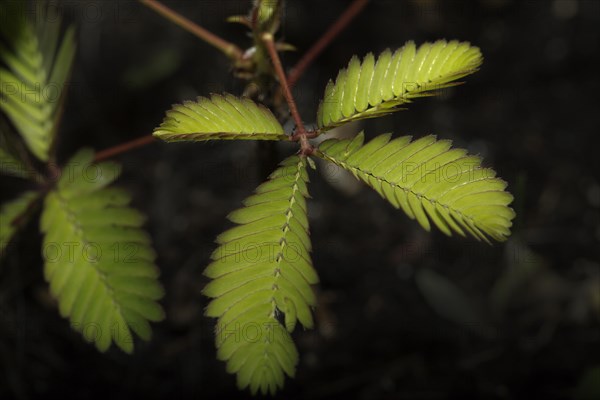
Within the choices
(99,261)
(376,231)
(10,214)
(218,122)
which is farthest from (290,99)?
(376,231)

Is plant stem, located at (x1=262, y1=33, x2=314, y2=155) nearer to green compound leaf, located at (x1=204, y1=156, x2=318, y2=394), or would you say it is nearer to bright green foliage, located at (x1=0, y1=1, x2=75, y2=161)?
green compound leaf, located at (x1=204, y1=156, x2=318, y2=394)

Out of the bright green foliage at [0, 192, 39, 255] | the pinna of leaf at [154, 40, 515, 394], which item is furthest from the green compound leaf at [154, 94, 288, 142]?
the bright green foliage at [0, 192, 39, 255]

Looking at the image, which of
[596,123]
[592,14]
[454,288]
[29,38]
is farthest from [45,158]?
[592,14]

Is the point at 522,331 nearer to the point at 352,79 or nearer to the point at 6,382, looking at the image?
the point at 352,79

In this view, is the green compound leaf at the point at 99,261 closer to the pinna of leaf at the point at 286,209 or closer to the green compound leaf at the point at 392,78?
the pinna of leaf at the point at 286,209

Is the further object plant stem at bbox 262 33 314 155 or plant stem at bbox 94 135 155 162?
plant stem at bbox 94 135 155 162

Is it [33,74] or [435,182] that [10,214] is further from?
[435,182]

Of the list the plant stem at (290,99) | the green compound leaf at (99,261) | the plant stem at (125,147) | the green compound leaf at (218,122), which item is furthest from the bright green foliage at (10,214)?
the plant stem at (290,99)
